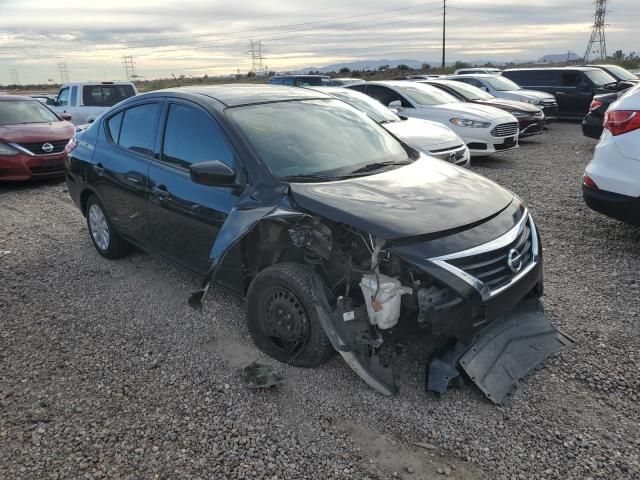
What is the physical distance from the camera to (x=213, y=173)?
132 inches

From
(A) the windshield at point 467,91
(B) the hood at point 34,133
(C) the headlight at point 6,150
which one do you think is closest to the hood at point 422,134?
(A) the windshield at point 467,91

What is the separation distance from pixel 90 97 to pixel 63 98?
1052 mm

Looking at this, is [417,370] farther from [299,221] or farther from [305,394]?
[299,221]

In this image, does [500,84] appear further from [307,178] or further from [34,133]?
[307,178]

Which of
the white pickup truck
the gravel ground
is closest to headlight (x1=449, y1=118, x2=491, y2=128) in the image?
the gravel ground

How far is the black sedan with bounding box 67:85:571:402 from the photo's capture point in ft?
9.29

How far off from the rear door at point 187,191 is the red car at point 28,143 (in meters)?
5.75

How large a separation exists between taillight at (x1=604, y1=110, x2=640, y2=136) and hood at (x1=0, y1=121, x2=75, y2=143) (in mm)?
8595

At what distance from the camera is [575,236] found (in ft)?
18.5

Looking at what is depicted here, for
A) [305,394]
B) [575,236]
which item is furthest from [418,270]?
[575,236]

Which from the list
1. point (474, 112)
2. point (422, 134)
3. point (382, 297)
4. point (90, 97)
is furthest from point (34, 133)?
point (382, 297)

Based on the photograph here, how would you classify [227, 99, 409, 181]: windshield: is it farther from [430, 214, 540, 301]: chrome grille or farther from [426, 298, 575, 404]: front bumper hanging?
[426, 298, 575, 404]: front bumper hanging

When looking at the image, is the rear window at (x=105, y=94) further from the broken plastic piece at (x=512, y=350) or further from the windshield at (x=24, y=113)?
the broken plastic piece at (x=512, y=350)

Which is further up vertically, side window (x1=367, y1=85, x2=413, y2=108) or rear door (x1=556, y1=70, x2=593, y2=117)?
side window (x1=367, y1=85, x2=413, y2=108)
